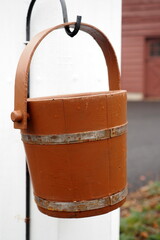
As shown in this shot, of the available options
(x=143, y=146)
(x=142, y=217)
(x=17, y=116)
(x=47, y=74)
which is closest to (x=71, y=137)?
(x=17, y=116)

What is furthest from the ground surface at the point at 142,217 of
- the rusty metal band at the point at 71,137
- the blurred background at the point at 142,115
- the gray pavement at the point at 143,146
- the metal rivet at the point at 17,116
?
the metal rivet at the point at 17,116

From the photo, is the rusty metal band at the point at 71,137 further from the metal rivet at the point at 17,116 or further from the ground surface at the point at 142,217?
the ground surface at the point at 142,217

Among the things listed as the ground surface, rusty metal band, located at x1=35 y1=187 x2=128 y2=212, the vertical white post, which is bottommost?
the ground surface

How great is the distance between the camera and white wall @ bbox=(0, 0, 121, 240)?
5.44 feet

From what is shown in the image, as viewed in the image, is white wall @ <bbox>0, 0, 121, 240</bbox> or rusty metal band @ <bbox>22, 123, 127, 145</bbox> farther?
white wall @ <bbox>0, 0, 121, 240</bbox>

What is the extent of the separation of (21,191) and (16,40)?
2.26 ft

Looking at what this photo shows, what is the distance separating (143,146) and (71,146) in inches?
208

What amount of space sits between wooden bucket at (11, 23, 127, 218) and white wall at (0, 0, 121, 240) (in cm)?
40

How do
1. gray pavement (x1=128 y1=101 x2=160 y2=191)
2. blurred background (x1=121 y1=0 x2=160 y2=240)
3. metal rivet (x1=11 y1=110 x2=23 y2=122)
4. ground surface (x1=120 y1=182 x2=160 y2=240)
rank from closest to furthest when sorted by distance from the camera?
1. metal rivet (x1=11 y1=110 x2=23 y2=122)
2. ground surface (x1=120 y1=182 x2=160 y2=240)
3. blurred background (x1=121 y1=0 x2=160 y2=240)
4. gray pavement (x1=128 y1=101 x2=160 y2=191)

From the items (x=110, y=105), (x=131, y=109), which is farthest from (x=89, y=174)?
(x=131, y=109)

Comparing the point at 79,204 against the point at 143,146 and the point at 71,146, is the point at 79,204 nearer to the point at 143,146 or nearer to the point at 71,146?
the point at 71,146

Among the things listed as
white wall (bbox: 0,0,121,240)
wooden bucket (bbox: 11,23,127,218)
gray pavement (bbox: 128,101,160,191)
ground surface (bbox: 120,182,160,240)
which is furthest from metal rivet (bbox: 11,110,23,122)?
gray pavement (bbox: 128,101,160,191)

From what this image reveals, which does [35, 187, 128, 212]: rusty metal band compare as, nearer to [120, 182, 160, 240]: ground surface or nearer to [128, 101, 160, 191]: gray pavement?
[120, 182, 160, 240]: ground surface

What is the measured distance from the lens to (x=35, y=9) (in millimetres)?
1647
